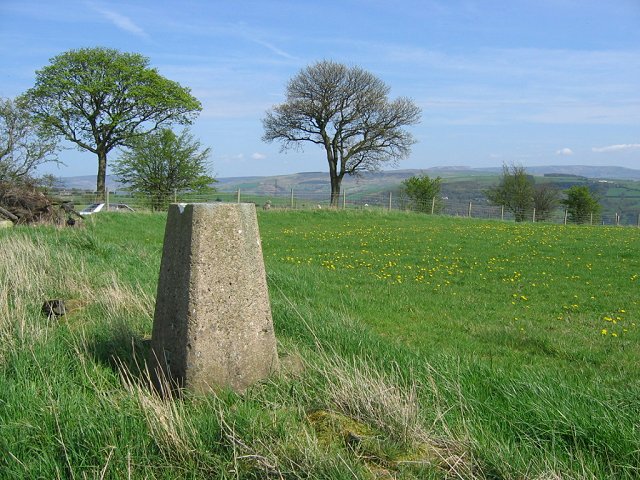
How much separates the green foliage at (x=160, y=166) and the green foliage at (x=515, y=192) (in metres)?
38.3

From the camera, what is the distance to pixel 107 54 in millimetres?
44125

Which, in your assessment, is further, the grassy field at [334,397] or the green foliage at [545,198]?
the green foliage at [545,198]

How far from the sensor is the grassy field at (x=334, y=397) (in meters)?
3.37

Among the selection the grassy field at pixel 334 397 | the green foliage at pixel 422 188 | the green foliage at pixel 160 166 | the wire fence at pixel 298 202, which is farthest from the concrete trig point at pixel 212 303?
the green foliage at pixel 422 188

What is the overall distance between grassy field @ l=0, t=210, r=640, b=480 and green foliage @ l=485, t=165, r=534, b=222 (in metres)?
61.5

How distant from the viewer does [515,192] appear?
68.5 m

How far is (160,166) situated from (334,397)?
44410 millimetres

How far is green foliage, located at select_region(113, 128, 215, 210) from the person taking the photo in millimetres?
45000

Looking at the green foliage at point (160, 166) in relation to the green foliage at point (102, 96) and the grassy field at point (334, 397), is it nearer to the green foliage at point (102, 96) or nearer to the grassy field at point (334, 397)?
the green foliage at point (102, 96)

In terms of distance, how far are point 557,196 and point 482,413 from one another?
73.6 meters

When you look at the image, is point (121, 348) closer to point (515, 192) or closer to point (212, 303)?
point (212, 303)

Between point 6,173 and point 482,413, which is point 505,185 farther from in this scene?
point 482,413

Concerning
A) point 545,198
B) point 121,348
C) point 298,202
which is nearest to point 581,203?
point 545,198

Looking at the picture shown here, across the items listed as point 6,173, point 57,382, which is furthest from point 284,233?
point 57,382
